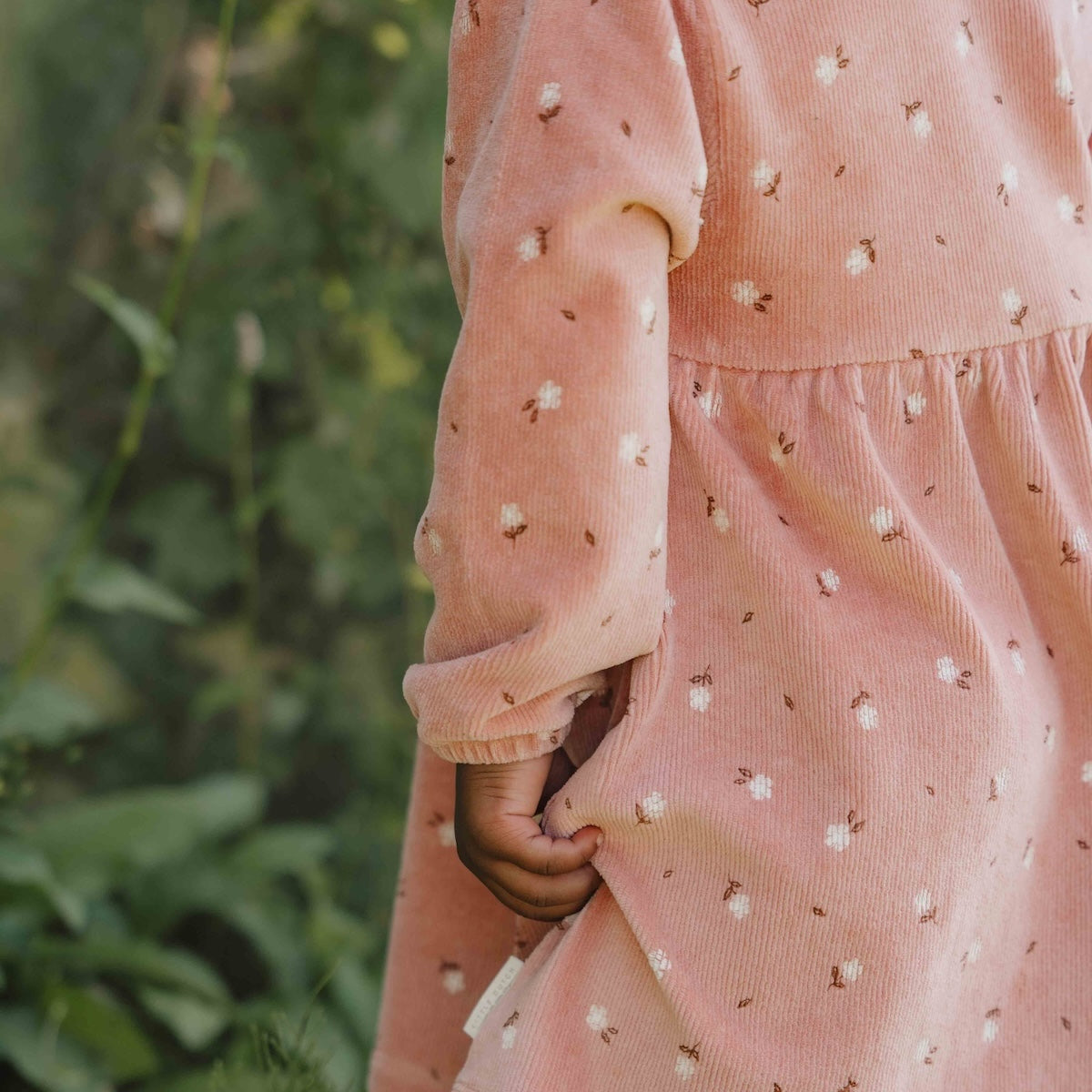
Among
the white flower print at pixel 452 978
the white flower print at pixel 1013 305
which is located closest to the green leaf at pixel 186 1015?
the white flower print at pixel 452 978

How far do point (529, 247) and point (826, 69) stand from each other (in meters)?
0.22

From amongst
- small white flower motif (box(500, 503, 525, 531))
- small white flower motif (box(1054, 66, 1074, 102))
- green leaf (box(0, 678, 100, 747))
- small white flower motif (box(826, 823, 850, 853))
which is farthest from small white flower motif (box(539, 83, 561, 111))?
green leaf (box(0, 678, 100, 747))

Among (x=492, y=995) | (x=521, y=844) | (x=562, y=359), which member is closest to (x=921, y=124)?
(x=562, y=359)

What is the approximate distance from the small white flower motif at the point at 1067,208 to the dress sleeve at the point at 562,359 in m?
0.26

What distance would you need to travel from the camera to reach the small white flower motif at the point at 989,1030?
0.72 metres

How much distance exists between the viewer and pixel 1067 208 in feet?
2.46

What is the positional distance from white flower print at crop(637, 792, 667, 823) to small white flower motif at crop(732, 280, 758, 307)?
0.31m

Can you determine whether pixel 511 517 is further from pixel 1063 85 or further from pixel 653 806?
pixel 1063 85

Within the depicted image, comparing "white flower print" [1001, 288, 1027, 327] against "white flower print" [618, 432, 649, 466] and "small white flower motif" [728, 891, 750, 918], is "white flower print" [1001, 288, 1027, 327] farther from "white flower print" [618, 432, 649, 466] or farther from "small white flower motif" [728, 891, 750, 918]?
"small white flower motif" [728, 891, 750, 918]

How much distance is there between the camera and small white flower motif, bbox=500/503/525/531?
647 mm

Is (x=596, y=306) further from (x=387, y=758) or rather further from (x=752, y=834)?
(x=387, y=758)

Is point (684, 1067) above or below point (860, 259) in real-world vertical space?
below

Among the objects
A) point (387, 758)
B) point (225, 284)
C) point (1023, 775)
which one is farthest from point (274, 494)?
point (1023, 775)

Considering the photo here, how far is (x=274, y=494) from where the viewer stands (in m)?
1.69
